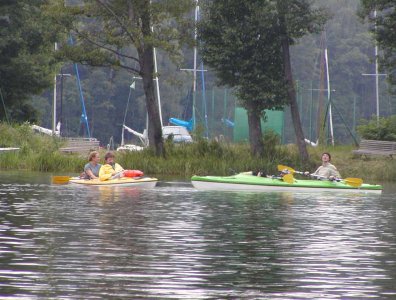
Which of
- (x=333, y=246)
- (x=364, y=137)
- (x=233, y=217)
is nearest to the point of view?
(x=333, y=246)

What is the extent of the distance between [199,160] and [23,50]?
36.4 feet

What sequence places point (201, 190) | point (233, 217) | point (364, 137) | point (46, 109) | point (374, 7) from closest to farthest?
point (233, 217), point (201, 190), point (374, 7), point (364, 137), point (46, 109)

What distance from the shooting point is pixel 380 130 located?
46.1 m

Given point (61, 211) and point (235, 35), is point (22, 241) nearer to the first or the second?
point (61, 211)

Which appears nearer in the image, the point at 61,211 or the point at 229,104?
the point at 61,211

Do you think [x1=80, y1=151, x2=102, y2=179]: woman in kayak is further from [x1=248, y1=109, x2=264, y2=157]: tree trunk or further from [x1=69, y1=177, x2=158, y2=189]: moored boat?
[x1=248, y1=109, x2=264, y2=157]: tree trunk

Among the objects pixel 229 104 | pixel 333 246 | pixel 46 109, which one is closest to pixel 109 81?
pixel 46 109

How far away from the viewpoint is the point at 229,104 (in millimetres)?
59688

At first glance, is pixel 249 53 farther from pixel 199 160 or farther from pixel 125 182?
pixel 125 182

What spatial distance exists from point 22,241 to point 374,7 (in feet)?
92.0

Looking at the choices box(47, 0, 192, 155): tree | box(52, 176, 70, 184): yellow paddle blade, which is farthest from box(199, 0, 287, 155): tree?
box(52, 176, 70, 184): yellow paddle blade

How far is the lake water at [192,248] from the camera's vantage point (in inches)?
491

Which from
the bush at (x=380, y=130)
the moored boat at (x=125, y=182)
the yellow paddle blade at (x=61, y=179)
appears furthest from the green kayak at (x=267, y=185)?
the bush at (x=380, y=130)

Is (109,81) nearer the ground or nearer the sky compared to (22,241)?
nearer the sky
